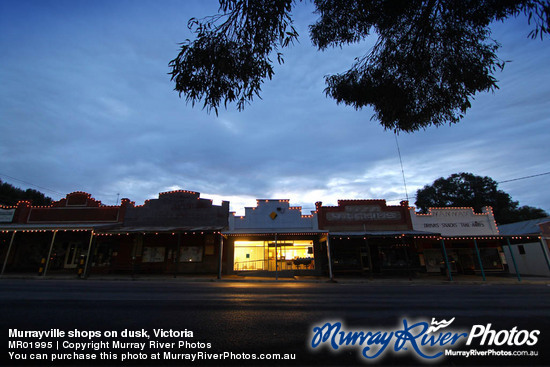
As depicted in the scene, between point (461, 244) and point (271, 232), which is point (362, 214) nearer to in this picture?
point (271, 232)

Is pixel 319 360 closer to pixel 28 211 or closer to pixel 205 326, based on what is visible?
pixel 205 326

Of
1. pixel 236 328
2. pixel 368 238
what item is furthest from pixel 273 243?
pixel 236 328

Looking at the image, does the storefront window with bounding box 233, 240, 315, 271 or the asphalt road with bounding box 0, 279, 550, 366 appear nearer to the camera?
the asphalt road with bounding box 0, 279, 550, 366

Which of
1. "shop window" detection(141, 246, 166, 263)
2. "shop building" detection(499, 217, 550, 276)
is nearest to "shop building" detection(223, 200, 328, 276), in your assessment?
"shop window" detection(141, 246, 166, 263)

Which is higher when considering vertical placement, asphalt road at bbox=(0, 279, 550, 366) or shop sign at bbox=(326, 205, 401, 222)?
shop sign at bbox=(326, 205, 401, 222)

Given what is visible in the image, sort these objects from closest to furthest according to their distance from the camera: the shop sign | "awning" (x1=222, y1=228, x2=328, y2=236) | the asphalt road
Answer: the asphalt road
"awning" (x1=222, y1=228, x2=328, y2=236)
the shop sign

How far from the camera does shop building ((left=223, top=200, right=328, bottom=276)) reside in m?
19.8

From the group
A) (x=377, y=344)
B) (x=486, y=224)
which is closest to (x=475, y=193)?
(x=486, y=224)

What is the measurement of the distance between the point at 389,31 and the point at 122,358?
301 inches

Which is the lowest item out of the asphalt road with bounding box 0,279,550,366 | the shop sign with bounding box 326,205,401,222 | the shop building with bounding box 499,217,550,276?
the asphalt road with bounding box 0,279,550,366

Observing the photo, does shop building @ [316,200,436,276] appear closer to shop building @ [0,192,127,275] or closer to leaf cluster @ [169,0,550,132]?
leaf cluster @ [169,0,550,132]

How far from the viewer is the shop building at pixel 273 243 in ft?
64.8

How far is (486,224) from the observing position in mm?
20531

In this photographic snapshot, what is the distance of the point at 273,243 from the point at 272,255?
974 millimetres
